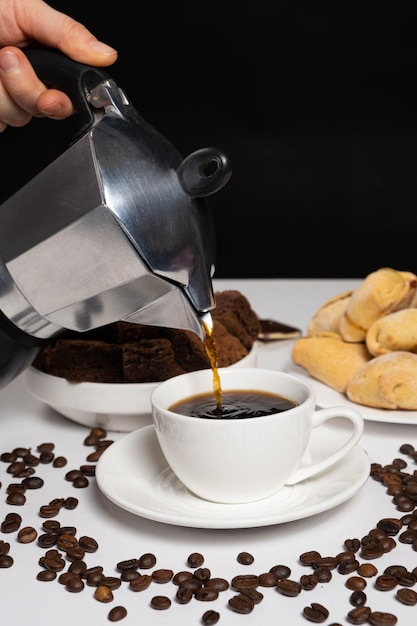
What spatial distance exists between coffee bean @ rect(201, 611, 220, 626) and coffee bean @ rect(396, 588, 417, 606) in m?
0.19

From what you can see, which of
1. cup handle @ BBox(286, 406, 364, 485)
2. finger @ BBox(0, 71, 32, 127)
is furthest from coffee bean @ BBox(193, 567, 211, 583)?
finger @ BBox(0, 71, 32, 127)

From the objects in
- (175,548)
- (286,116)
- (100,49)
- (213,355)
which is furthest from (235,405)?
(286,116)

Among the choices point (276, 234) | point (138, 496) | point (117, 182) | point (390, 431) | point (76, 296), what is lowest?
point (276, 234)

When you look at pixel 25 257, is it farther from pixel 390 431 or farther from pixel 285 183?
pixel 285 183

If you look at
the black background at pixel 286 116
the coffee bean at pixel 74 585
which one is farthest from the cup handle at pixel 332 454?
the black background at pixel 286 116

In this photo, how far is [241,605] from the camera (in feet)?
3.14

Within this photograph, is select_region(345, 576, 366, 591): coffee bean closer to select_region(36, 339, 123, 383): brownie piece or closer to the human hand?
select_region(36, 339, 123, 383): brownie piece

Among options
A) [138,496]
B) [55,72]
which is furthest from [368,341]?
[55,72]

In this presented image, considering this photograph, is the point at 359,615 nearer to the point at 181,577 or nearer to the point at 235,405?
the point at 181,577

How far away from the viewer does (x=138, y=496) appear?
3.84 ft

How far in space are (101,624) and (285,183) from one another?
2.39 m

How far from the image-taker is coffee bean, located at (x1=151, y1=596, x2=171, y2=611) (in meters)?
0.96

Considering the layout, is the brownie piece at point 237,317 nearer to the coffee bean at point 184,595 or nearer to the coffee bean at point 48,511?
the coffee bean at point 48,511

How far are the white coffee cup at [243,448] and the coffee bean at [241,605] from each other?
0.63 feet
